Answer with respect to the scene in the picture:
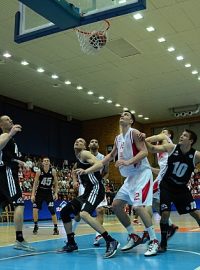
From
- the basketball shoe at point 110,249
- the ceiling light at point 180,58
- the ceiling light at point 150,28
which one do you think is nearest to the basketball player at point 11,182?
the basketball shoe at point 110,249

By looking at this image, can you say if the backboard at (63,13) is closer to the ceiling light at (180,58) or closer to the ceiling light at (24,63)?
the ceiling light at (24,63)

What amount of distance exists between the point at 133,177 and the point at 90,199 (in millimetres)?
755

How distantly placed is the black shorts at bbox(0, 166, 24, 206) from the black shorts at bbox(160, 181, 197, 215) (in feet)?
7.40

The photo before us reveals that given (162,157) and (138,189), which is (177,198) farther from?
(162,157)

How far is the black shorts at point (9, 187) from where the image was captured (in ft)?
19.5

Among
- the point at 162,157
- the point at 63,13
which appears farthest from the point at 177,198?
the point at 63,13

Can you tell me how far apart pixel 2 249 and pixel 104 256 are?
2.01 metres

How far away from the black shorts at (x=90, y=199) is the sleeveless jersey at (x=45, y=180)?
4474mm

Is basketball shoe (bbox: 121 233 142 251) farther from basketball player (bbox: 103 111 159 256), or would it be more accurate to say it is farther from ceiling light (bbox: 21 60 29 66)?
ceiling light (bbox: 21 60 29 66)

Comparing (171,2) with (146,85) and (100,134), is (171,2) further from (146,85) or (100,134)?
(100,134)

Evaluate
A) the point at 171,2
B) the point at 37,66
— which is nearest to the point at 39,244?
the point at 171,2

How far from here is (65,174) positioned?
72.8ft

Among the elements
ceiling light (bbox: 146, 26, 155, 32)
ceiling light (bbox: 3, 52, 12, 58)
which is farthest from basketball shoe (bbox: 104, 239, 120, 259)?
ceiling light (bbox: 3, 52, 12, 58)

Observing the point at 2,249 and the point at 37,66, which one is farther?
the point at 37,66
